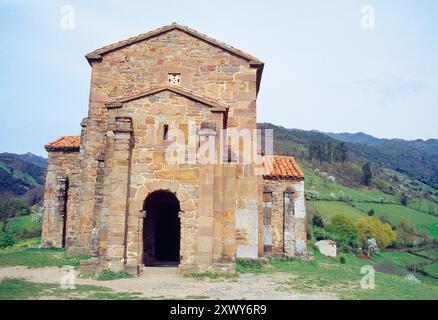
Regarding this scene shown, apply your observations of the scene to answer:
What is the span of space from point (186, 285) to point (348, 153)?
9521cm

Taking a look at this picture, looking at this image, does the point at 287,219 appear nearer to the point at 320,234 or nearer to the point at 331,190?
the point at 320,234

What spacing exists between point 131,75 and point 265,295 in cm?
1117

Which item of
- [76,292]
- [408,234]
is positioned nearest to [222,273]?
[76,292]

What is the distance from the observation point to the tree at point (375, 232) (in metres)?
44.4

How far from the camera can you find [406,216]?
2345 inches

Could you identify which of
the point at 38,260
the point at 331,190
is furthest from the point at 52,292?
the point at 331,190

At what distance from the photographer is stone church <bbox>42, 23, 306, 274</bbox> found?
42.3 ft

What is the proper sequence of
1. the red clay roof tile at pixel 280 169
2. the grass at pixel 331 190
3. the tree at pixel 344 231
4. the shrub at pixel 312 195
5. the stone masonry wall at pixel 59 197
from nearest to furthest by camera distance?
1. the stone masonry wall at pixel 59 197
2. the red clay roof tile at pixel 280 169
3. the tree at pixel 344 231
4. the shrub at pixel 312 195
5. the grass at pixel 331 190

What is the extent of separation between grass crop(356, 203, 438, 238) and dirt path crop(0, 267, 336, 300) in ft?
163

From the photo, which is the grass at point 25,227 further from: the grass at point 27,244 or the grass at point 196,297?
the grass at point 196,297

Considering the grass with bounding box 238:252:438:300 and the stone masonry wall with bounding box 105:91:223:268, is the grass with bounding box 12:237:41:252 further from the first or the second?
the grass with bounding box 238:252:438:300

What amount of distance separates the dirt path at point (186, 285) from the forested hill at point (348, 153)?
23309 millimetres

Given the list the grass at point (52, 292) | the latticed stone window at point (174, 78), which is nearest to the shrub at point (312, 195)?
the latticed stone window at point (174, 78)

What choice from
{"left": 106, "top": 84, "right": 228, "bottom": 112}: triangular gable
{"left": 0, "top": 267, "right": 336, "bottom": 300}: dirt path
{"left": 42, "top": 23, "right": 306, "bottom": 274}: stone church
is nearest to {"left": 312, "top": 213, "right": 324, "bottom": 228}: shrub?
{"left": 42, "top": 23, "right": 306, "bottom": 274}: stone church
